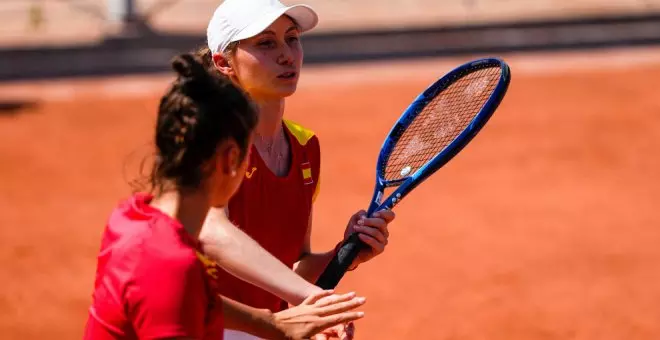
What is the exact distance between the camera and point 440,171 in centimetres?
1146

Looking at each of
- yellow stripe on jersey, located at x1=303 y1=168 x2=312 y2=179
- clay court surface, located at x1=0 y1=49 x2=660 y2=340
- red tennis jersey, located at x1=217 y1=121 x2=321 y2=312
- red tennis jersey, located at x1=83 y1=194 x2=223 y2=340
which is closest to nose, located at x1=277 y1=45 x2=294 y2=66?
red tennis jersey, located at x1=217 y1=121 x2=321 y2=312

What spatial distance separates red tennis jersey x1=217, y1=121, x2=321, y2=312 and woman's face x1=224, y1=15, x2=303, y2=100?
21cm

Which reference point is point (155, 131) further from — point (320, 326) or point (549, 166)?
point (549, 166)

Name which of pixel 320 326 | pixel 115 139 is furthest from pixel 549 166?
pixel 320 326

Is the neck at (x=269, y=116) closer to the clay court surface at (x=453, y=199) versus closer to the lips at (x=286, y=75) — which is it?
the lips at (x=286, y=75)

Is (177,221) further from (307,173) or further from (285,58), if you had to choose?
(307,173)

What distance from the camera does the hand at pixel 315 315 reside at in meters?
3.28

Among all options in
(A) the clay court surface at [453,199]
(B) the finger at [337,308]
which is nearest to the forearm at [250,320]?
(B) the finger at [337,308]

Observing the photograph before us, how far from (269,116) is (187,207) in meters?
0.97

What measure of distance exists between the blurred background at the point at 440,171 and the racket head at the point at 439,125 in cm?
359

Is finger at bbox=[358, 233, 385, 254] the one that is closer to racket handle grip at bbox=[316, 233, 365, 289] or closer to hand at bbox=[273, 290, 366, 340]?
racket handle grip at bbox=[316, 233, 365, 289]

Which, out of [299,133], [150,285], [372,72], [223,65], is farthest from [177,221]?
[372,72]

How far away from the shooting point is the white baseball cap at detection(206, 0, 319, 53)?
3754mm

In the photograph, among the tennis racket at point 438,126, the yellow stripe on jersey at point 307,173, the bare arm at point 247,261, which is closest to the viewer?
the bare arm at point 247,261
